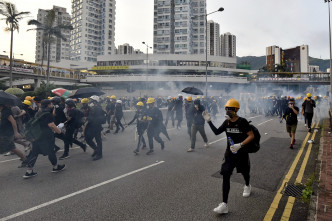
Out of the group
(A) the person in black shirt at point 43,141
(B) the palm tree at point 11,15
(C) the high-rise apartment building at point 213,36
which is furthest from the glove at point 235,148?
(C) the high-rise apartment building at point 213,36

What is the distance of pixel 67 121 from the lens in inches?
277

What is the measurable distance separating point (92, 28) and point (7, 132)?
10993 cm

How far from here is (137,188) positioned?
432cm

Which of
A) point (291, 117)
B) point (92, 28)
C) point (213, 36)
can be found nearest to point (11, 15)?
point (291, 117)

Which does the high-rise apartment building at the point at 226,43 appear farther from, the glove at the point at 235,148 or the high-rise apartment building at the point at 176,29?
the glove at the point at 235,148

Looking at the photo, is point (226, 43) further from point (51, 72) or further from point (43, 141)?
point (43, 141)

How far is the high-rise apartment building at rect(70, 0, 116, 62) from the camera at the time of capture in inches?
3969

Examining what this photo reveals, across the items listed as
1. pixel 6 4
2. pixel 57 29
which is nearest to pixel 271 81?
pixel 57 29

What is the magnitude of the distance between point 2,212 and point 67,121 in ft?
12.7

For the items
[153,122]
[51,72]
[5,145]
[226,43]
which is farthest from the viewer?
[226,43]

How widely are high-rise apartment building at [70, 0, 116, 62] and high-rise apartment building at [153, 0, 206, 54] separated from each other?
27617 mm

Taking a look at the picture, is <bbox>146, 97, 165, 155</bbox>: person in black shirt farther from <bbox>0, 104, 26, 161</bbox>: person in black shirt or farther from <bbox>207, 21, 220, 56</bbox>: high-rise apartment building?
<bbox>207, 21, 220, 56</bbox>: high-rise apartment building

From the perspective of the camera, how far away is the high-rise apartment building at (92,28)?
100812mm

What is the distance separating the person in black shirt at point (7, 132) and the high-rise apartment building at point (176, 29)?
3399 inches
